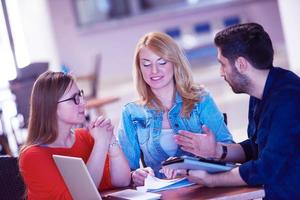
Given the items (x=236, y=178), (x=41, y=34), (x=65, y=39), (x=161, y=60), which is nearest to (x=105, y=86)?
(x=65, y=39)

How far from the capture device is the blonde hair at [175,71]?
10.0ft

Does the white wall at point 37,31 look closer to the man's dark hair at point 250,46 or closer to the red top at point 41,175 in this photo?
the red top at point 41,175

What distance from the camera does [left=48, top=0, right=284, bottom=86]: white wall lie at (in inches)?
558

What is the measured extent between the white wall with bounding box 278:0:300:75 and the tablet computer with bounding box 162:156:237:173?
7011 mm

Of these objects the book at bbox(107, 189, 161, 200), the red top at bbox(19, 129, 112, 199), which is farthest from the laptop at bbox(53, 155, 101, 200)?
the book at bbox(107, 189, 161, 200)

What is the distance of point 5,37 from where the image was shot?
949cm

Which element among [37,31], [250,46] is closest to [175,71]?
[250,46]

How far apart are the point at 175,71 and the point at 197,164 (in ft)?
3.45

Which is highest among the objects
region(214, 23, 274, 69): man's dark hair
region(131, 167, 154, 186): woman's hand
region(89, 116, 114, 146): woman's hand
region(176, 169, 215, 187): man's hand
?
region(214, 23, 274, 69): man's dark hair

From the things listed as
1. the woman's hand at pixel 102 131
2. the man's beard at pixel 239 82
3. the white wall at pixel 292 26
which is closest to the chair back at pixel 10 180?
the woman's hand at pixel 102 131

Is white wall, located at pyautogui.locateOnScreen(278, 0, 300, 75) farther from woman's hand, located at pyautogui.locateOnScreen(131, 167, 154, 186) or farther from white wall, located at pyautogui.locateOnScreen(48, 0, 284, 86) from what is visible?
woman's hand, located at pyautogui.locateOnScreen(131, 167, 154, 186)

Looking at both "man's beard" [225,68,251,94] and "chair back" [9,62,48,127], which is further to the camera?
"chair back" [9,62,48,127]

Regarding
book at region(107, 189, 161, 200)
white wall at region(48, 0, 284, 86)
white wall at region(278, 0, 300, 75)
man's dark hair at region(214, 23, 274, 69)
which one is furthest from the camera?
white wall at region(48, 0, 284, 86)

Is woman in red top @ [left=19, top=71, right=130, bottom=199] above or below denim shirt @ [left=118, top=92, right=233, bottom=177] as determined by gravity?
above
